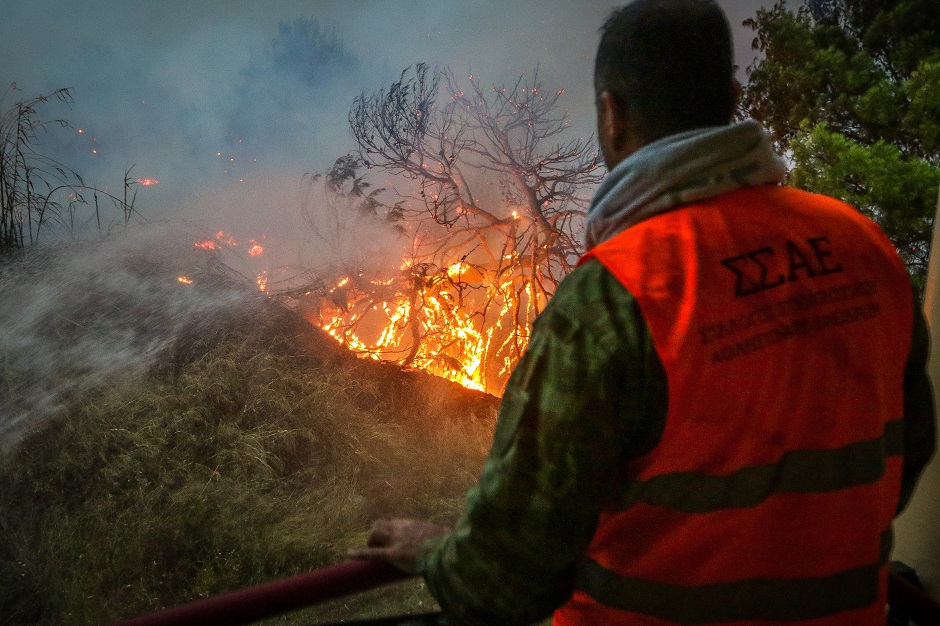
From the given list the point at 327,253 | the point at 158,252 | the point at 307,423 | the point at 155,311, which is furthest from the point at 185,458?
the point at 327,253

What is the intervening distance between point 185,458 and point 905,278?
4.76 metres

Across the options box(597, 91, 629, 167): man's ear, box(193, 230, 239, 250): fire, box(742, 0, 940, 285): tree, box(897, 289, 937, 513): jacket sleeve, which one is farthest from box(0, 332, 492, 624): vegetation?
box(742, 0, 940, 285): tree

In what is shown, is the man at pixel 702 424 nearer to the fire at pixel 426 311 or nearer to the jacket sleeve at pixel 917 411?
the jacket sleeve at pixel 917 411

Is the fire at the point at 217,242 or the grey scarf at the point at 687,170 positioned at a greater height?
the fire at the point at 217,242

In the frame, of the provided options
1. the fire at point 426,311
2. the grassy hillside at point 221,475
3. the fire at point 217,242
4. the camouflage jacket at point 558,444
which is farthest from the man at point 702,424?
the fire at point 217,242

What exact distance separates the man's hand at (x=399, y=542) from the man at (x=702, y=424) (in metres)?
0.10

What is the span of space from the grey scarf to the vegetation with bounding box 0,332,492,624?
11.0 ft

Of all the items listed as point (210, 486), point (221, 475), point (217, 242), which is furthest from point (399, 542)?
point (217, 242)

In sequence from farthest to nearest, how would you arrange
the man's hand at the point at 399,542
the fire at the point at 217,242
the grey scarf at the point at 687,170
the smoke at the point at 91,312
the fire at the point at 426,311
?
the fire at the point at 426,311 → the fire at the point at 217,242 → the smoke at the point at 91,312 → the man's hand at the point at 399,542 → the grey scarf at the point at 687,170

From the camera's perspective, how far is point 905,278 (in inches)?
42.9

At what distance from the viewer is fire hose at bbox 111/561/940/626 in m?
1.07

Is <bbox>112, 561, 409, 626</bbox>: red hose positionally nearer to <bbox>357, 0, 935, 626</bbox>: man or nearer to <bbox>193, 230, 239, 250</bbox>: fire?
<bbox>357, 0, 935, 626</bbox>: man

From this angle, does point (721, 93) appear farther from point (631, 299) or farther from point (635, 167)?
point (631, 299)

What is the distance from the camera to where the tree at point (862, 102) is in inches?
232
